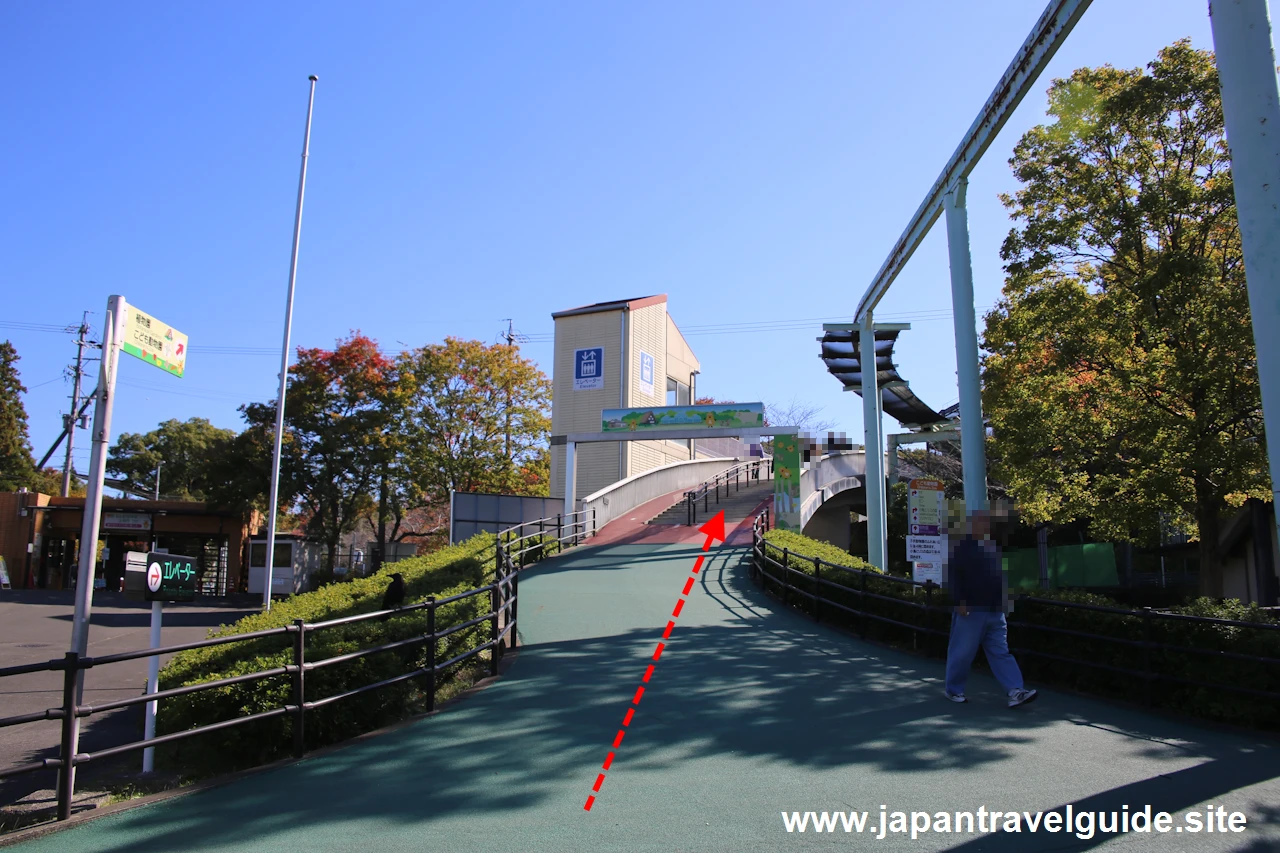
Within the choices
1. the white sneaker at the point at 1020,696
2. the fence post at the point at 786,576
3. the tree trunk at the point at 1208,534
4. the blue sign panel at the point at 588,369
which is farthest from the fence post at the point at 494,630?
the blue sign panel at the point at 588,369

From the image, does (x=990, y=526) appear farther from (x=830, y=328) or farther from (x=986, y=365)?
(x=986, y=365)

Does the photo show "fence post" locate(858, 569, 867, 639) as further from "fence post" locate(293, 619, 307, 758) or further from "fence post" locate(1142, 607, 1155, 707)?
"fence post" locate(293, 619, 307, 758)

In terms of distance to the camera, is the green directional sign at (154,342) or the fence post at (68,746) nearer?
the fence post at (68,746)

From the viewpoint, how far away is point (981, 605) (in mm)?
7074

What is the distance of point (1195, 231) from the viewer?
43.8 feet

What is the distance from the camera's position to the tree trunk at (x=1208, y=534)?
13625 millimetres

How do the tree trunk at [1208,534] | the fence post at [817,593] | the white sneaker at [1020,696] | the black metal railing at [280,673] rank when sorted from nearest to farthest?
the black metal railing at [280,673] < the white sneaker at [1020,696] < the fence post at [817,593] < the tree trunk at [1208,534]

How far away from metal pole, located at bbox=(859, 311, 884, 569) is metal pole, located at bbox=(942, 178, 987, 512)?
17.6 ft

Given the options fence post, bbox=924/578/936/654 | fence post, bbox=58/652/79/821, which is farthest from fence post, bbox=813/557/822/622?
fence post, bbox=58/652/79/821

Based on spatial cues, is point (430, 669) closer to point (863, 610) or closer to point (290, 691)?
point (290, 691)

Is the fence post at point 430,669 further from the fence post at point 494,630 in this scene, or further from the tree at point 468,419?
the tree at point 468,419

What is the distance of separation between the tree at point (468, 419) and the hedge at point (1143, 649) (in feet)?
96.5

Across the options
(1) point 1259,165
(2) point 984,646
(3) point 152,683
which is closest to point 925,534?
(2) point 984,646

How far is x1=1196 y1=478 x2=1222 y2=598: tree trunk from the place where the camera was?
44.7 ft
